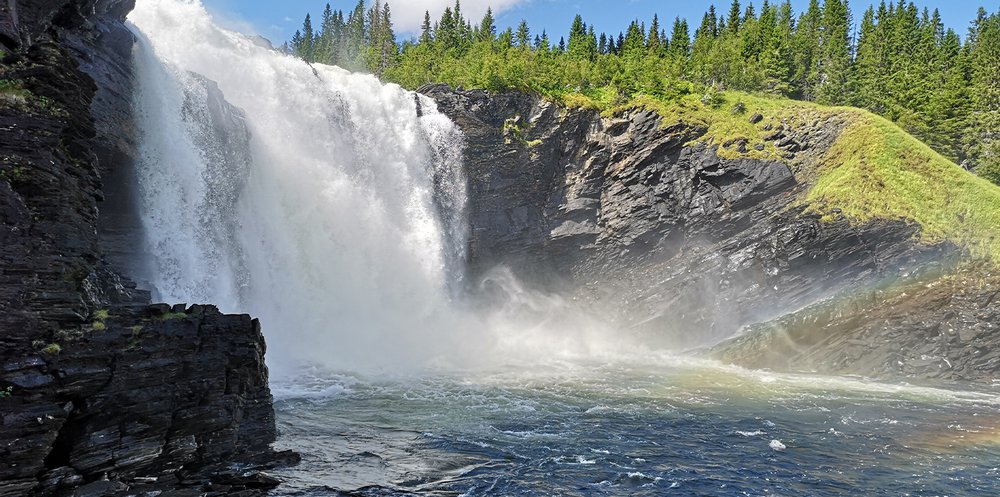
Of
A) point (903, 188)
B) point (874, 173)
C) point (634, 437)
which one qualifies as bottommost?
point (634, 437)

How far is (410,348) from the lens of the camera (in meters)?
37.1

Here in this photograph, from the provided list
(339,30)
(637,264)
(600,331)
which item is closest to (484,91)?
(637,264)

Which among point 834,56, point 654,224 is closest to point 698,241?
point 654,224

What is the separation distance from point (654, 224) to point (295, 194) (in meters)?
25.2

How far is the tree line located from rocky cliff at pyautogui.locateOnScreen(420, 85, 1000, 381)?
16.6ft

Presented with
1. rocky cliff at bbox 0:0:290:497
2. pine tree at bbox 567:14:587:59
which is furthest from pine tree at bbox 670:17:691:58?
rocky cliff at bbox 0:0:290:497

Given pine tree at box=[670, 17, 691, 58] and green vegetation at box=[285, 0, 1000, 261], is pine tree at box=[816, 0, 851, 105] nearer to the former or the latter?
green vegetation at box=[285, 0, 1000, 261]

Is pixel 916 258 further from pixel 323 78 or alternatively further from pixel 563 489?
pixel 323 78

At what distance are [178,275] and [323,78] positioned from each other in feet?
68.9

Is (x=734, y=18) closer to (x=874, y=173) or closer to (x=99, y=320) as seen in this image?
(x=874, y=173)

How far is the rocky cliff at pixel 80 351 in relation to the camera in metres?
11.8

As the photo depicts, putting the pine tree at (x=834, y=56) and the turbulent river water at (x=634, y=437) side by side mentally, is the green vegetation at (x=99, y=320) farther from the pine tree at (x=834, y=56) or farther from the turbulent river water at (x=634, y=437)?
the pine tree at (x=834, y=56)

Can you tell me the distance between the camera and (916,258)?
34.7 meters

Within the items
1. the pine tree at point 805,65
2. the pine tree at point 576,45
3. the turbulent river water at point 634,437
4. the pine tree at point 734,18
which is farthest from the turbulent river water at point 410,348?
the pine tree at point 734,18
